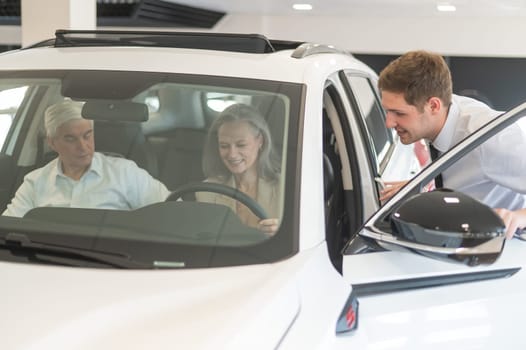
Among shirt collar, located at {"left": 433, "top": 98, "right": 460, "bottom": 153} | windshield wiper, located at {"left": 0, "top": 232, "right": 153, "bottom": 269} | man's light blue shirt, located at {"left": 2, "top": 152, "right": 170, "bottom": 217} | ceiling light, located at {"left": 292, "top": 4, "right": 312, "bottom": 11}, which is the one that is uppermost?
shirt collar, located at {"left": 433, "top": 98, "right": 460, "bottom": 153}

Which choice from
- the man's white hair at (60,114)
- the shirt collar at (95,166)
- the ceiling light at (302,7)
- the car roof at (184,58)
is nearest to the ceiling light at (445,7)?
the ceiling light at (302,7)

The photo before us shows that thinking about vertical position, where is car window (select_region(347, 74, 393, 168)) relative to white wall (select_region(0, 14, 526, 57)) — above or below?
above

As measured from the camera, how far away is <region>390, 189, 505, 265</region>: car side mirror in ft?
6.24

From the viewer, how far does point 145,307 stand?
5.43 feet


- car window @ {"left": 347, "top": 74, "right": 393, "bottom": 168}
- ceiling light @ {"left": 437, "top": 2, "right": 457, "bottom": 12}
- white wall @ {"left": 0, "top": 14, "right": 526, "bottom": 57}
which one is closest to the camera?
car window @ {"left": 347, "top": 74, "right": 393, "bottom": 168}

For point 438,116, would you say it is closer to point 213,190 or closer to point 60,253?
point 213,190

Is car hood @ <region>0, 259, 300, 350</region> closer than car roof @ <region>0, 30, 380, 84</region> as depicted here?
Yes

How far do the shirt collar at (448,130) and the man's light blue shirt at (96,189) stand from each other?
1048 mm

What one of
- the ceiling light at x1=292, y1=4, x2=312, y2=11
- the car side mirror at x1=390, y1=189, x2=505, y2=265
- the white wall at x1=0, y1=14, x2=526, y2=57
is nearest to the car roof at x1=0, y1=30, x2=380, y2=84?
the car side mirror at x1=390, y1=189, x2=505, y2=265

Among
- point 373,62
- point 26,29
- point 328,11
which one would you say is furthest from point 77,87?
point 373,62

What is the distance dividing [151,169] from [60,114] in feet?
1.27

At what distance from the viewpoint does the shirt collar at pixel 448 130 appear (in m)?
2.83

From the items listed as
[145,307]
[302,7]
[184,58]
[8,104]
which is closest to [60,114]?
[8,104]

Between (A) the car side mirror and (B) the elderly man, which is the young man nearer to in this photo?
(A) the car side mirror
